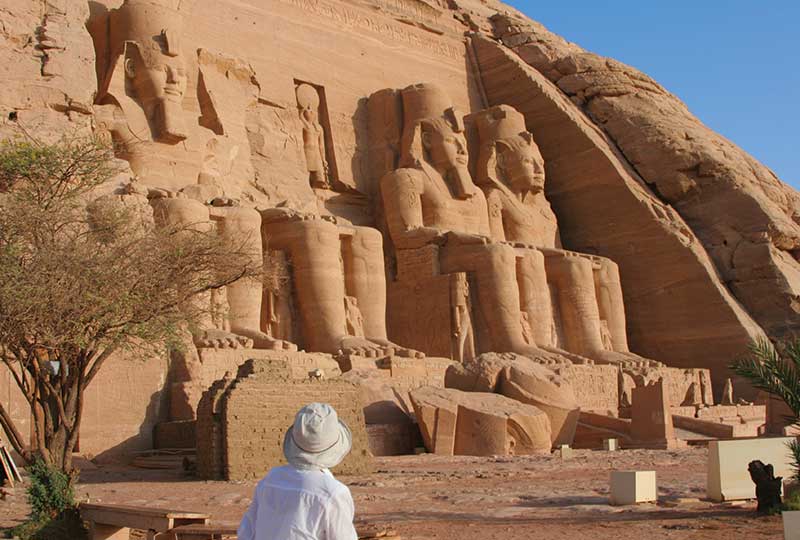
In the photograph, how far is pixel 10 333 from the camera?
6285mm

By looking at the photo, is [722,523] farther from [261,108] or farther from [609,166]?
[609,166]

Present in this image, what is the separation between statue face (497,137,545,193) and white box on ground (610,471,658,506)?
41.2 feet

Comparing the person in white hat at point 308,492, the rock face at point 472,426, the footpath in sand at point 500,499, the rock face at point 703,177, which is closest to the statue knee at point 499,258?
the rock face at point 703,177

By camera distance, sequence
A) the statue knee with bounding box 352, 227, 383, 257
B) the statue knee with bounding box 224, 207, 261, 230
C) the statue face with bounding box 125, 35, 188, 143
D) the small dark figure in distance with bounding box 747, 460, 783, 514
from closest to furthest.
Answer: the small dark figure in distance with bounding box 747, 460, 783, 514 → the statue knee with bounding box 224, 207, 261, 230 → the statue face with bounding box 125, 35, 188, 143 → the statue knee with bounding box 352, 227, 383, 257

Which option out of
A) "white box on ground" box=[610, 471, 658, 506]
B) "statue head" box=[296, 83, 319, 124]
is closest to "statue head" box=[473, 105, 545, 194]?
"statue head" box=[296, 83, 319, 124]

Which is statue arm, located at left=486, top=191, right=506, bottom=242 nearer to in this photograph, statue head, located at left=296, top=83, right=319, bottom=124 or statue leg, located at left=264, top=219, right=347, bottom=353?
statue head, located at left=296, top=83, right=319, bottom=124

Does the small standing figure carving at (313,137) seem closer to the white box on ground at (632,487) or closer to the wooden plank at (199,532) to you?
the white box on ground at (632,487)

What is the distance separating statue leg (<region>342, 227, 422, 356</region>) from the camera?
1484 cm

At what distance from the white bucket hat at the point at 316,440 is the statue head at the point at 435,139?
15.2 m

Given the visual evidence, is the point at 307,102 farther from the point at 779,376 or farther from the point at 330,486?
the point at 330,486

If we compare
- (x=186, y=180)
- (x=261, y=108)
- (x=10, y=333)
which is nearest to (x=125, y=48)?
(x=186, y=180)

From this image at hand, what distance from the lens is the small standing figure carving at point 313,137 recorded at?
17.5 m

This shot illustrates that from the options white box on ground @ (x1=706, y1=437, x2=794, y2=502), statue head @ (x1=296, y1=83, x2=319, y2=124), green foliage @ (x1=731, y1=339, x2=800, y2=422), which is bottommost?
white box on ground @ (x1=706, y1=437, x2=794, y2=502)

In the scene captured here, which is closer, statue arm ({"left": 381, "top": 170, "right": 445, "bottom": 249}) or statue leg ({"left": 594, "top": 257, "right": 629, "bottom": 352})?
statue arm ({"left": 381, "top": 170, "right": 445, "bottom": 249})
